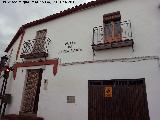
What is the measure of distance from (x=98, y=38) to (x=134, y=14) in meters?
2.19

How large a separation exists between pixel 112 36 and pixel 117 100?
3.38 metres

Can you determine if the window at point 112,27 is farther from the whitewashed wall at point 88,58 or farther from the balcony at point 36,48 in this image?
the balcony at point 36,48

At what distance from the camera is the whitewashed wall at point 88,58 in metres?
8.44

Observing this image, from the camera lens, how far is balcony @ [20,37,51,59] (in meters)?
11.8

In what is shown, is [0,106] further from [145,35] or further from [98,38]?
[145,35]

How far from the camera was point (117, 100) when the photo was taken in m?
8.61

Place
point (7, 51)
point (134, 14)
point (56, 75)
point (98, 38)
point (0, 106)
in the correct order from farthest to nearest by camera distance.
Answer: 1. point (7, 51)
2. point (0, 106)
3. point (56, 75)
4. point (98, 38)
5. point (134, 14)

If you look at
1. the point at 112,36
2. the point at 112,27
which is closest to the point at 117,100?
the point at 112,36

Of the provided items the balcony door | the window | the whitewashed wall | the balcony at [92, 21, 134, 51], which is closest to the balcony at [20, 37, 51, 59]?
the balcony door

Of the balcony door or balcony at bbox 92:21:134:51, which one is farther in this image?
the balcony door

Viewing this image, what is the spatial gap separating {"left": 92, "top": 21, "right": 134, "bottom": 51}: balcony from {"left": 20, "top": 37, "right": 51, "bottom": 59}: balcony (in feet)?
11.5

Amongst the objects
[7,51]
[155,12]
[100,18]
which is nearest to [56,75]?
[100,18]

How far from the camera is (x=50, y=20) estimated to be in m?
12.8

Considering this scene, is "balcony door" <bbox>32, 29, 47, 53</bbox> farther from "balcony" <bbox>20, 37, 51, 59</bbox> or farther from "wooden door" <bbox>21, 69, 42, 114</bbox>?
"wooden door" <bbox>21, 69, 42, 114</bbox>
